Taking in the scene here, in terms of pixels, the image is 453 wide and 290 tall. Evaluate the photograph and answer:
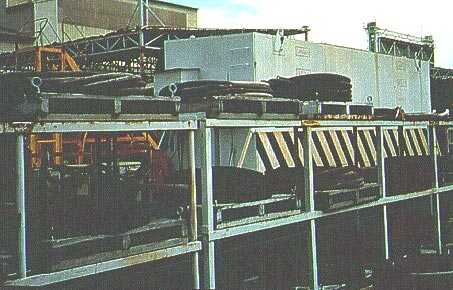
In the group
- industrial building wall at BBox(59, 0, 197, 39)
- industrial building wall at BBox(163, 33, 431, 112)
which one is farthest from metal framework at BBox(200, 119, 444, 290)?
industrial building wall at BBox(59, 0, 197, 39)

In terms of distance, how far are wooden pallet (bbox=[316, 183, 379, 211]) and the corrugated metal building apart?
25.1 metres

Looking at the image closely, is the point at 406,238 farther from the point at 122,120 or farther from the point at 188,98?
the point at 122,120

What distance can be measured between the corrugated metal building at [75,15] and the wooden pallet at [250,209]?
25.7 metres

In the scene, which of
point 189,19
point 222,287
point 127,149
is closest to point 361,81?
point 127,149

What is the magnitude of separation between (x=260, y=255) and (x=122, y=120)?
3096mm

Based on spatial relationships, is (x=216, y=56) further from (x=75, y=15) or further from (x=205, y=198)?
(x=75, y=15)

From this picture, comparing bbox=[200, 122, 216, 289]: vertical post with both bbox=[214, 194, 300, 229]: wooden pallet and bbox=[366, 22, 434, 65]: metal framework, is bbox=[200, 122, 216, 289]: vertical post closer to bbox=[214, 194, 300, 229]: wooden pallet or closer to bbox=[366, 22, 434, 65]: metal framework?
bbox=[214, 194, 300, 229]: wooden pallet

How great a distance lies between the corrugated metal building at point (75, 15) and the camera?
33.0 meters

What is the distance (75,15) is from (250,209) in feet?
104

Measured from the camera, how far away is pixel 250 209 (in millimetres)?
6273

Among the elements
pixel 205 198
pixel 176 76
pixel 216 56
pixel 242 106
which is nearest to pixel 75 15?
pixel 176 76

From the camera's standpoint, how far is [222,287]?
6.83 m

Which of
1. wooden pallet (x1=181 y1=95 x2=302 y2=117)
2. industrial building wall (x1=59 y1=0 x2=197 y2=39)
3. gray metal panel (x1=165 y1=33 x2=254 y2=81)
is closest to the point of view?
wooden pallet (x1=181 y1=95 x2=302 y2=117)

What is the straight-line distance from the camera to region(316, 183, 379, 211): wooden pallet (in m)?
7.08
